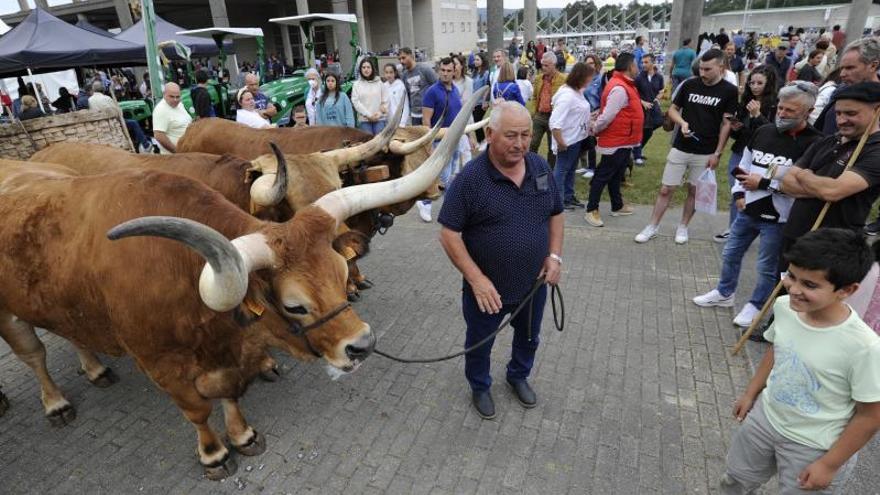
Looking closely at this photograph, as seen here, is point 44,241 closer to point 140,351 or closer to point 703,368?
point 140,351

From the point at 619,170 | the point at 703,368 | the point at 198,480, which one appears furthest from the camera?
the point at 619,170

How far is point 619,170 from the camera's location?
6.52 meters

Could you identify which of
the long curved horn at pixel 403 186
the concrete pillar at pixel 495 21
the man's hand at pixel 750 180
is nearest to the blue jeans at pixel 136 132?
the long curved horn at pixel 403 186

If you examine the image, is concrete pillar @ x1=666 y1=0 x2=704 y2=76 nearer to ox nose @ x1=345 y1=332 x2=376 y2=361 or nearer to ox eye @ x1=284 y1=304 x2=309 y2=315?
ox nose @ x1=345 y1=332 x2=376 y2=361

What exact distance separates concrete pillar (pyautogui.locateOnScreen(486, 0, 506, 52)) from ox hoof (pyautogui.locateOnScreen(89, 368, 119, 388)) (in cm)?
2227

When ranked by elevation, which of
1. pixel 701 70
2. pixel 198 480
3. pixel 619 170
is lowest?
pixel 198 480

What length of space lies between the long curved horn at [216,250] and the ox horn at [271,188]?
3.10ft

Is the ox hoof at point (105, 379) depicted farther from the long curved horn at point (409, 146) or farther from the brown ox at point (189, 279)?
the long curved horn at point (409, 146)

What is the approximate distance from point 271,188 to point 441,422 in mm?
2012

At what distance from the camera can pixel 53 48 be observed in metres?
10.8

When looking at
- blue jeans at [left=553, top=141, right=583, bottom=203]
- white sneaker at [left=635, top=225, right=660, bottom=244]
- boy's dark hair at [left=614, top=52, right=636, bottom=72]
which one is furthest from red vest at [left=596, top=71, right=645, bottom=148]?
white sneaker at [left=635, top=225, right=660, bottom=244]

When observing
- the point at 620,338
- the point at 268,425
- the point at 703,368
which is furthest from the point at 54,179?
the point at 703,368

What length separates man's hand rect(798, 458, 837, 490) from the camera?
1967 mm

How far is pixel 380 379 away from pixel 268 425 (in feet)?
2.93
